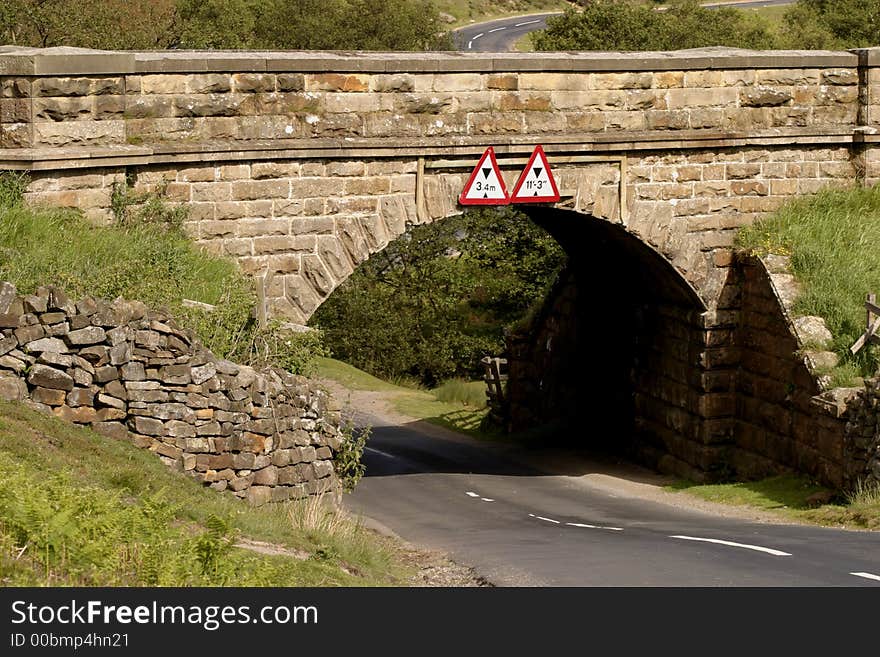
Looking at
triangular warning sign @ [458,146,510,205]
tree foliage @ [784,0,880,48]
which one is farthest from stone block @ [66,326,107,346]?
tree foliage @ [784,0,880,48]

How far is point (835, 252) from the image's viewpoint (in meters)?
17.9

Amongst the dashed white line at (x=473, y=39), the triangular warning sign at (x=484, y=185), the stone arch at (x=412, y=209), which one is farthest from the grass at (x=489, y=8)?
the triangular warning sign at (x=484, y=185)

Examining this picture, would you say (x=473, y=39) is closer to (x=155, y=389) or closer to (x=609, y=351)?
(x=609, y=351)

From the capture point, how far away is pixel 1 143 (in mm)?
14352

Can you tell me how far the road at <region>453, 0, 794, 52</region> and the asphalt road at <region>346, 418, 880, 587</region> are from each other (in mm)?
37390

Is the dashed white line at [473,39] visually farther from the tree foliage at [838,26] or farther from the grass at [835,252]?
the grass at [835,252]

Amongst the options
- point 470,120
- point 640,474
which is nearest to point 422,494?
point 640,474

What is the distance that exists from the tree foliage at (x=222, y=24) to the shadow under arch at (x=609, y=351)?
14079mm

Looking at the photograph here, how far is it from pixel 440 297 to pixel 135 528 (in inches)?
1188

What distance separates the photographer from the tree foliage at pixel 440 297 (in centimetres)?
3741

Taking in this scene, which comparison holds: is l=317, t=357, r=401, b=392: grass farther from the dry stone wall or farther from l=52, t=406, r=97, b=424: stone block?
l=52, t=406, r=97, b=424: stone block

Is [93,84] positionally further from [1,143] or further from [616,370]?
[616,370]

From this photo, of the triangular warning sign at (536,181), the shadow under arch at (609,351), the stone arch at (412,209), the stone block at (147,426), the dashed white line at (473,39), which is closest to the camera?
the stone block at (147,426)

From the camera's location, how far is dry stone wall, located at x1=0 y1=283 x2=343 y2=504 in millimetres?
12070
